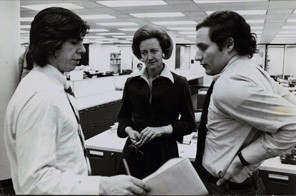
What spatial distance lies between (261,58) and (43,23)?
17.0 m

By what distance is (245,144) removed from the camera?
1.29m

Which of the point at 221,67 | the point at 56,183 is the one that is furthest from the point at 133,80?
the point at 56,183

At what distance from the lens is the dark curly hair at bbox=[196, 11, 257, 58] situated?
134cm

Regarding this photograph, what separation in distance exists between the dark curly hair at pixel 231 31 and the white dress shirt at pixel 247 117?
0.28 feet

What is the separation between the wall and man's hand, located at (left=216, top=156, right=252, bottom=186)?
6.41ft

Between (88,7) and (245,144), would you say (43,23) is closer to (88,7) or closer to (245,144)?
(245,144)

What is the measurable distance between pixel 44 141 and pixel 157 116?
97 cm

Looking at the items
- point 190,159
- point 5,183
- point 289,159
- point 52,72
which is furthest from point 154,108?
point 5,183

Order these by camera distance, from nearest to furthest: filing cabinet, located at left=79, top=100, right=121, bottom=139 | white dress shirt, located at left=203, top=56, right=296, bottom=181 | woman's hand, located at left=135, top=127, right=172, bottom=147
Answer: white dress shirt, located at left=203, top=56, right=296, bottom=181 < woman's hand, located at left=135, top=127, right=172, bottom=147 < filing cabinet, located at left=79, top=100, right=121, bottom=139

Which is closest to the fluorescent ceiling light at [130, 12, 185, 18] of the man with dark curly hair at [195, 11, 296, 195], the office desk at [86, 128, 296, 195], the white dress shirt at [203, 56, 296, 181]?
the office desk at [86, 128, 296, 195]

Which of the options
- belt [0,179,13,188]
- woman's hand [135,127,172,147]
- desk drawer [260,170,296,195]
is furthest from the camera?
belt [0,179,13,188]

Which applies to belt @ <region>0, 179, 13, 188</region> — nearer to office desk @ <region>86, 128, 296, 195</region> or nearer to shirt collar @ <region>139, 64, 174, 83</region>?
office desk @ <region>86, 128, 296, 195</region>

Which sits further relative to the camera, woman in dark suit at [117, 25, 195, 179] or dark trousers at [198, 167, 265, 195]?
woman in dark suit at [117, 25, 195, 179]

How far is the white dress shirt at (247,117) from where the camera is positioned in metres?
1.18
